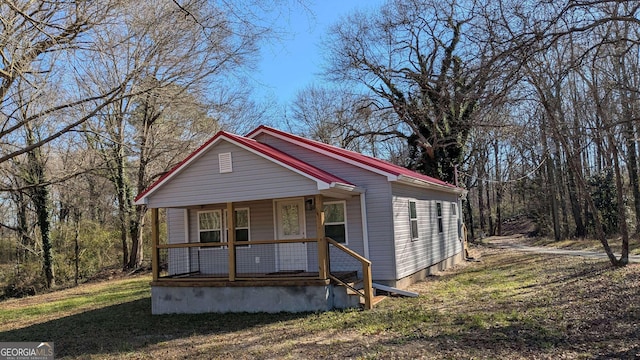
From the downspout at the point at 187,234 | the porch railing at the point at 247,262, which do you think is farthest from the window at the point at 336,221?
the downspout at the point at 187,234

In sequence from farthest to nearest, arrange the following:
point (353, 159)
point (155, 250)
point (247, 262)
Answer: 1. point (247, 262)
2. point (353, 159)
3. point (155, 250)

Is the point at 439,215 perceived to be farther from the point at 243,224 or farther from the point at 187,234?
the point at 187,234

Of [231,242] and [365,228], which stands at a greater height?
[365,228]

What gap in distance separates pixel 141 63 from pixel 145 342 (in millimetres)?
6343

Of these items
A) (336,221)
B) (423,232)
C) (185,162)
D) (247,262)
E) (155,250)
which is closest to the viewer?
(185,162)

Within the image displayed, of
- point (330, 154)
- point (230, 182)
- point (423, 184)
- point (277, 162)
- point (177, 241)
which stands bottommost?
point (177, 241)

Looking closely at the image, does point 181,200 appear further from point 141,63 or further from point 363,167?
point 363,167

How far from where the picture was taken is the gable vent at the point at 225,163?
10.6m

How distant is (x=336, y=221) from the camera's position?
1182 cm

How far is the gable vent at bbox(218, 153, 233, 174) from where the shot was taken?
10.6 m

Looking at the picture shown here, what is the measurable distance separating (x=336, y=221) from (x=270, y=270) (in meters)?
2.28

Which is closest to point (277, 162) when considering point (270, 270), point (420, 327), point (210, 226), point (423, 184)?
point (270, 270)

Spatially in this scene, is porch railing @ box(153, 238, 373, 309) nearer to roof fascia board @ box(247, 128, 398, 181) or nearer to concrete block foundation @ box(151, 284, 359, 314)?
concrete block foundation @ box(151, 284, 359, 314)

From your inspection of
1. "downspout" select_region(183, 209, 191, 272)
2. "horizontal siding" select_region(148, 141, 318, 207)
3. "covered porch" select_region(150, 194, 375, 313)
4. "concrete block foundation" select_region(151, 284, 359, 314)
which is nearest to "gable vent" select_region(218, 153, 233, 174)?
"horizontal siding" select_region(148, 141, 318, 207)
